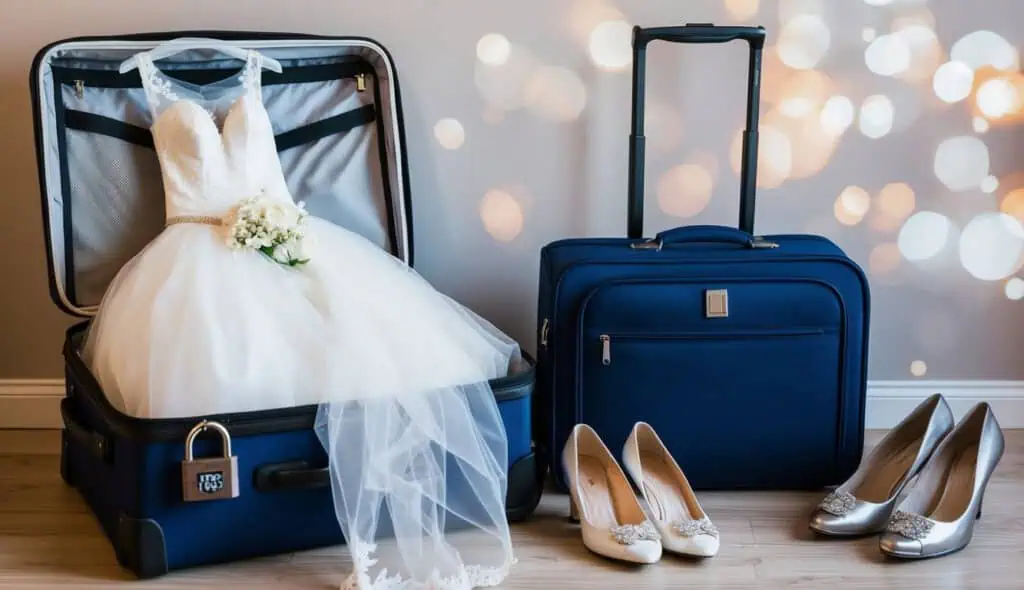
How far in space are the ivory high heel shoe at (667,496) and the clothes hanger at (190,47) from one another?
846mm

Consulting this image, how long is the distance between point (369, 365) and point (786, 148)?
91cm

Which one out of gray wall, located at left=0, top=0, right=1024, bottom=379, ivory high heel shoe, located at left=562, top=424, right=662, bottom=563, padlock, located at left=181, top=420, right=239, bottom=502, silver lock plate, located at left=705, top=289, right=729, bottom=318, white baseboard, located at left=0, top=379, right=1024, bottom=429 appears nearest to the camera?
padlock, located at left=181, top=420, right=239, bottom=502

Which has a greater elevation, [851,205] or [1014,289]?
[851,205]

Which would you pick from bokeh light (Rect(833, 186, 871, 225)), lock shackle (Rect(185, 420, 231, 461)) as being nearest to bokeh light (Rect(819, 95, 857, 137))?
bokeh light (Rect(833, 186, 871, 225))

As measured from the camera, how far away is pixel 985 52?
1.93 meters

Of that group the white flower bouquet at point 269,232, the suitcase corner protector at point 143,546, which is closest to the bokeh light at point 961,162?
the white flower bouquet at point 269,232

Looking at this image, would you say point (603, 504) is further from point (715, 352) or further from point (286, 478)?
point (286, 478)

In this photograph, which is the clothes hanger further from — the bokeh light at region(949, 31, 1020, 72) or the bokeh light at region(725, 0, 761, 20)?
the bokeh light at region(949, 31, 1020, 72)

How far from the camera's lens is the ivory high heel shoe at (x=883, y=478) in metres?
1.59

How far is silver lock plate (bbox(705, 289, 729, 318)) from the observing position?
5.45 feet

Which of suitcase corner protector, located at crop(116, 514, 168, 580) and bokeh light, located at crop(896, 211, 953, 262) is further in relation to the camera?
bokeh light, located at crop(896, 211, 953, 262)

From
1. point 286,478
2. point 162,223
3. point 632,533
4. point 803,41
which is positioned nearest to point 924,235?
point 803,41

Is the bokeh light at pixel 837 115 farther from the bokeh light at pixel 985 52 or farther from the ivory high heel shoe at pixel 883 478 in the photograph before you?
the ivory high heel shoe at pixel 883 478

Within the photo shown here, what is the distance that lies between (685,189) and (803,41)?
327mm
